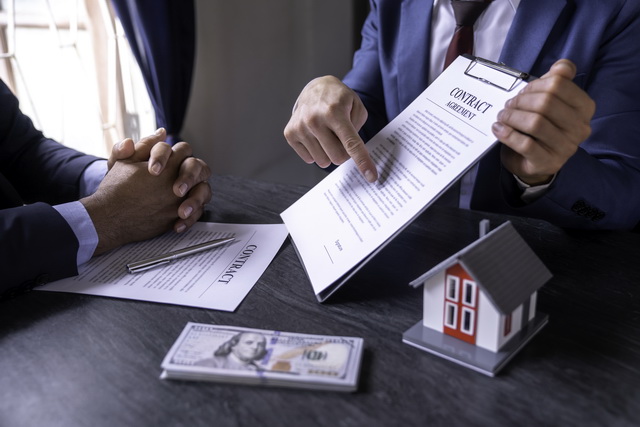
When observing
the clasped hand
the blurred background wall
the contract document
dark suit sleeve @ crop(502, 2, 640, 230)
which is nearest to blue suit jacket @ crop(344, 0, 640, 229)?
dark suit sleeve @ crop(502, 2, 640, 230)

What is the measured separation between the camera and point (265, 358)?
624 millimetres

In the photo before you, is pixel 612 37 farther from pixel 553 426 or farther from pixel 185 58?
pixel 185 58

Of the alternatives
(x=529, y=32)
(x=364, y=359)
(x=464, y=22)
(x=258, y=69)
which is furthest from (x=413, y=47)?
(x=258, y=69)

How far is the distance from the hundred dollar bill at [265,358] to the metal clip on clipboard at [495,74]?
42 cm

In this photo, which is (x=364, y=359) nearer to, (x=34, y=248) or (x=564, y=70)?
(x=564, y=70)

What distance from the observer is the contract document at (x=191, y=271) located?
80cm

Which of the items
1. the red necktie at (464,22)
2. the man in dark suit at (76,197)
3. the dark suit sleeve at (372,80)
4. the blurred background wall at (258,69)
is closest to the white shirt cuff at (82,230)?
the man in dark suit at (76,197)

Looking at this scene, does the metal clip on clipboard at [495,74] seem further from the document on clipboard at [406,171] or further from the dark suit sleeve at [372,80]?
the dark suit sleeve at [372,80]

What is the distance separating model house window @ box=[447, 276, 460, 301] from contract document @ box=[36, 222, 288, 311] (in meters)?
0.31

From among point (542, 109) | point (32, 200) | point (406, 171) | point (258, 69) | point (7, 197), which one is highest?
point (542, 109)

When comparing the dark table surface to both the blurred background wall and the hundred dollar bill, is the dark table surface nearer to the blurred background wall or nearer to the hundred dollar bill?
the hundred dollar bill

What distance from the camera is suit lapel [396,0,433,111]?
4.52ft

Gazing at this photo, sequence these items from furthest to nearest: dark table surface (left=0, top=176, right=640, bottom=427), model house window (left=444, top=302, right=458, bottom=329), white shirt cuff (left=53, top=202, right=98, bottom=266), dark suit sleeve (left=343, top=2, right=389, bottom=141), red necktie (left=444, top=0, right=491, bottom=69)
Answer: dark suit sleeve (left=343, top=2, right=389, bottom=141) → red necktie (left=444, top=0, right=491, bottom=69) → white shirt cuff (left=53, top=202, right=98, bottom=266) → model house window (left=444, top=302, right=458, bottom=329) → dark table surface (left=0, top=176, right=640, bottom=427)

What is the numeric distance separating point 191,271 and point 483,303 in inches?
19.2
